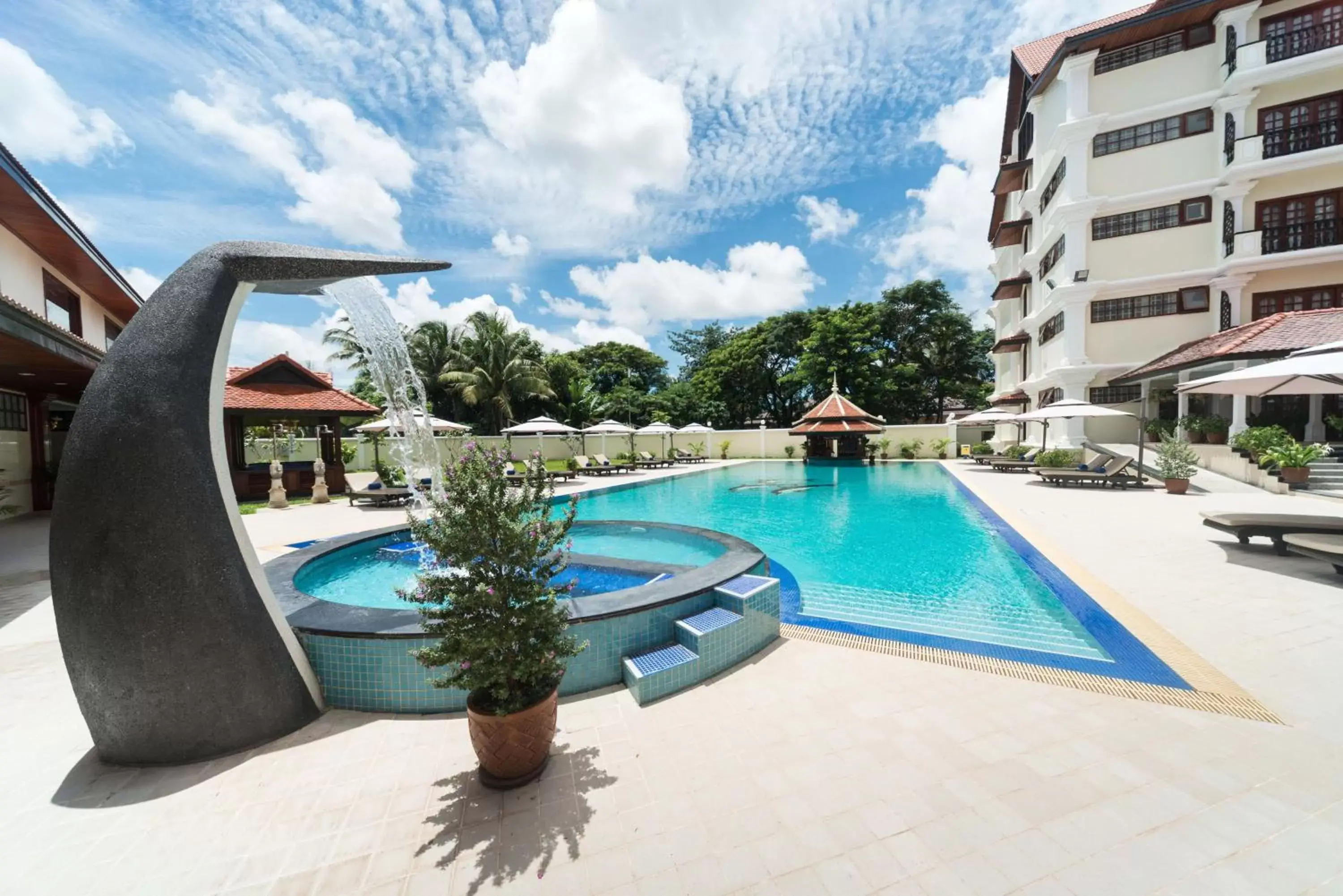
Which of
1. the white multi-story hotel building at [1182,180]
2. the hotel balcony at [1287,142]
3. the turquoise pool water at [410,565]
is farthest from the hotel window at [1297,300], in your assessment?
the turquoise pool water at [410,565]

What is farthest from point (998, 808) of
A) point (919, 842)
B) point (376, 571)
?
point (376, 571)

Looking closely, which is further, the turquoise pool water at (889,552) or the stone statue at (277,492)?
the stone statue at (277,492)

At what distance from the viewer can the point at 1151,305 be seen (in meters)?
18.4

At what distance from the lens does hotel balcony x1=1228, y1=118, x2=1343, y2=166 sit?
52.3 ft

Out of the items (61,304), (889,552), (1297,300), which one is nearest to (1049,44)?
(1297,300)

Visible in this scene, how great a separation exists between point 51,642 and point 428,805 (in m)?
5.31

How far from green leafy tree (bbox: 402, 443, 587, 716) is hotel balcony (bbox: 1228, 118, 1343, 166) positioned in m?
25.7

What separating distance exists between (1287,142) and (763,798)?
87.9 feet

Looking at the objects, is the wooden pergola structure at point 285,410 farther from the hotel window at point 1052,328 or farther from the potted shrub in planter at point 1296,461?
the hotel window at point 1052,328

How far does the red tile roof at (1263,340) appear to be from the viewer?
12.1m

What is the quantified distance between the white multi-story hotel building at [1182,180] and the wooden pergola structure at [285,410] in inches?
1033

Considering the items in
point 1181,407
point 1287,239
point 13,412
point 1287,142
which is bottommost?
point 1181,407

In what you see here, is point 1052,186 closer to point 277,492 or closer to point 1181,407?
point 1181,407

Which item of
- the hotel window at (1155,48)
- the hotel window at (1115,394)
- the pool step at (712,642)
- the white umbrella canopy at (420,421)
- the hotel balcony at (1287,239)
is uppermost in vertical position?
the hotel window at (1155,48)
